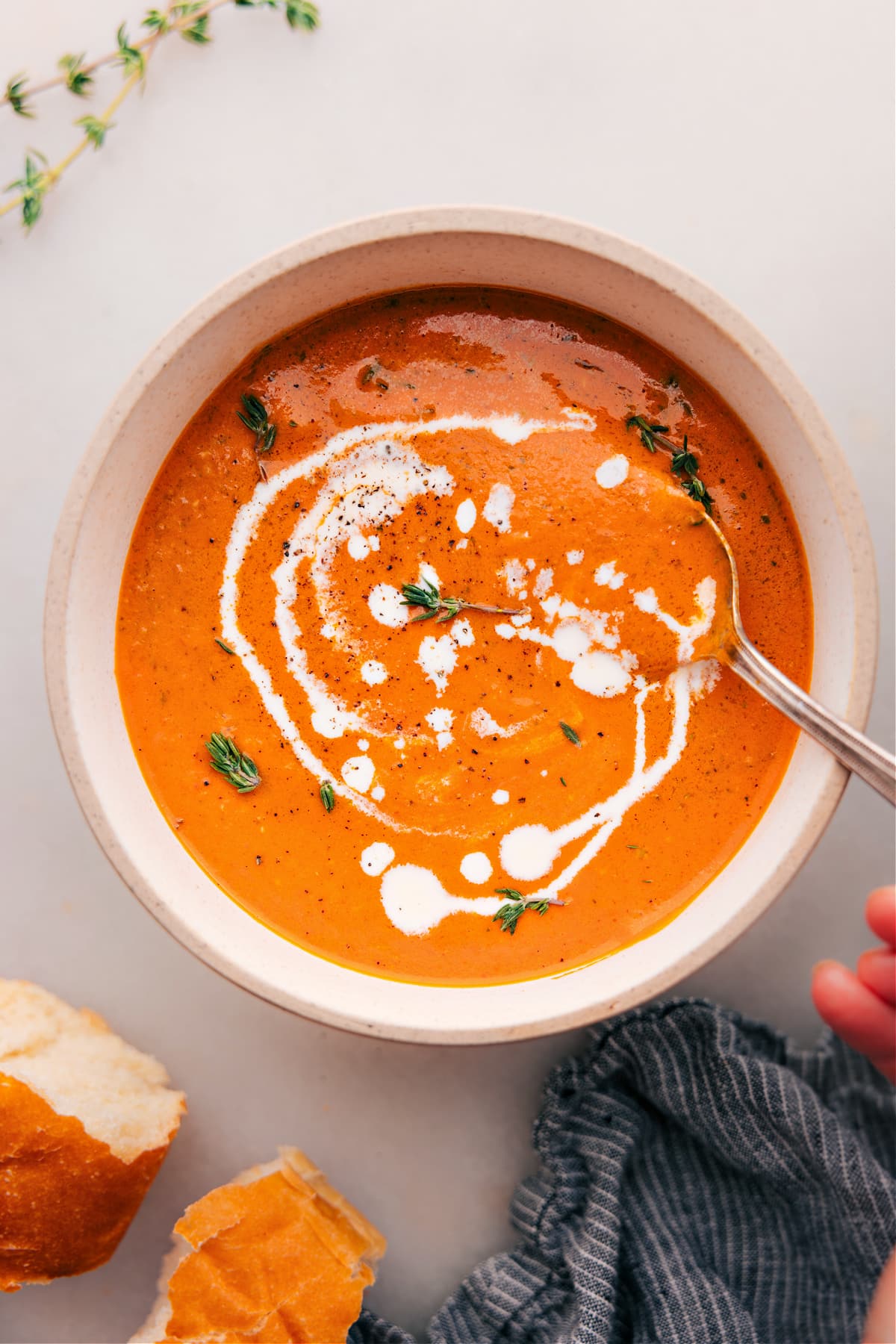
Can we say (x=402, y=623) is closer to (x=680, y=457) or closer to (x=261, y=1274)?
(x=680, y=457)

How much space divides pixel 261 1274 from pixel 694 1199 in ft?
2.85

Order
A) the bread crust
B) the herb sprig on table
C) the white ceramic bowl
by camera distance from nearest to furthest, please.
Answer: the white ceramic bowl, the bread crust, the herb sprig on table

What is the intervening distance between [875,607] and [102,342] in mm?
1505

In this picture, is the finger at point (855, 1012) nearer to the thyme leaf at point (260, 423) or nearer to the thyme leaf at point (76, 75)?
the thyme leaf at point (260, 423)

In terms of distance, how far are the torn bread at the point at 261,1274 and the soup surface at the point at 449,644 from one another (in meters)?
0.52

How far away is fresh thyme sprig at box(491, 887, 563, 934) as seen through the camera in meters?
1.80

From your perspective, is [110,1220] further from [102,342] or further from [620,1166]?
[102,342]

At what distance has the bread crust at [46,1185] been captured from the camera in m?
1.83

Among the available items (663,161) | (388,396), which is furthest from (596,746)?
(663,161)

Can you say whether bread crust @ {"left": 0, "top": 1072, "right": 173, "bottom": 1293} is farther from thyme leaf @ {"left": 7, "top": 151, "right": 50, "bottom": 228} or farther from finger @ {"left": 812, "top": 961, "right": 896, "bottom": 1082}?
thyme leaf @ {"left": 7, "top": 151, "right": 50, "bottom": 228}

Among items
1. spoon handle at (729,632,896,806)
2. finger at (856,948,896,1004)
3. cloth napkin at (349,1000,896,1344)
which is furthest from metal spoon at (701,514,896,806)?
cloth napkin at (349,1000,896,1344)

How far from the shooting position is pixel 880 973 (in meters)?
1.94

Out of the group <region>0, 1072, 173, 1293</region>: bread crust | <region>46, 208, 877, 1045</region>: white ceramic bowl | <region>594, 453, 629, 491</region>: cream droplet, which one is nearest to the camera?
<region>46, 208, 877, 1045</region>: white ceramic bowl

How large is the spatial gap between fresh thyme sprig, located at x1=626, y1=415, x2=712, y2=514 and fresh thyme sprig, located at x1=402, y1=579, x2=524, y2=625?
36 cm
